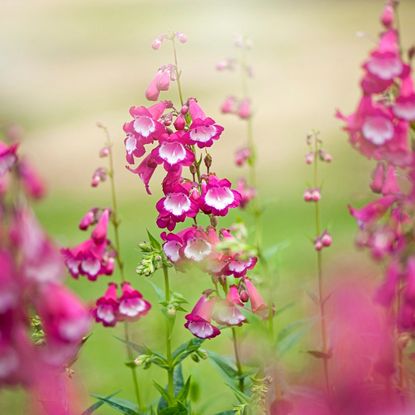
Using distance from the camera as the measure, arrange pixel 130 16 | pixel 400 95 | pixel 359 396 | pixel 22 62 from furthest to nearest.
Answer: pixel 130 16 → pixel 22 62 → pixel 400 95 → pixel 359 396

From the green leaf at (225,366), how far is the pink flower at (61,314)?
129cm

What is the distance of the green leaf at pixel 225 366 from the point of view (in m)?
2.74

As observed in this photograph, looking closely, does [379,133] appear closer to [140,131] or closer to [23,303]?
[140,131]

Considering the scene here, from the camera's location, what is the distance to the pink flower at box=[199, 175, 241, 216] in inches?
93.1

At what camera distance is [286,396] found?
2.36 m

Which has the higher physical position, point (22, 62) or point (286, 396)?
point (286, 396)

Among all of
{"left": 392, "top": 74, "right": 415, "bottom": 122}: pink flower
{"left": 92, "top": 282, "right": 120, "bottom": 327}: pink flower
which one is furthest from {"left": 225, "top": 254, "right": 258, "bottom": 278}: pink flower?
{"left": 392, "top": 74, "right": 415, "bottom": 122}: pink flower

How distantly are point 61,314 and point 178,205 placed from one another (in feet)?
2.95

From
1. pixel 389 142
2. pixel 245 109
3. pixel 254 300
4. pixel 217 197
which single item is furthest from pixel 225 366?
pixel 245 109

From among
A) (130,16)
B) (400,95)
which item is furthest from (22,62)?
(400,95)

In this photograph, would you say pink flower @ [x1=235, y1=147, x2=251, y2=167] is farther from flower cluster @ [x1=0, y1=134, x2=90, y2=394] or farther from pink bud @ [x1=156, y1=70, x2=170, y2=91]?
flower cluster @ [x1=0, y1=134, x2=90, y2=394]

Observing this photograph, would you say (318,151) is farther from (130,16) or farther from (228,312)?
(130,16)

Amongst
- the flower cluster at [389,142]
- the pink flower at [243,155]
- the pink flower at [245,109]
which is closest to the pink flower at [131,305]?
the flower cluster at [389,142]

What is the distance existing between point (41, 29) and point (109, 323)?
20526 millimetres
